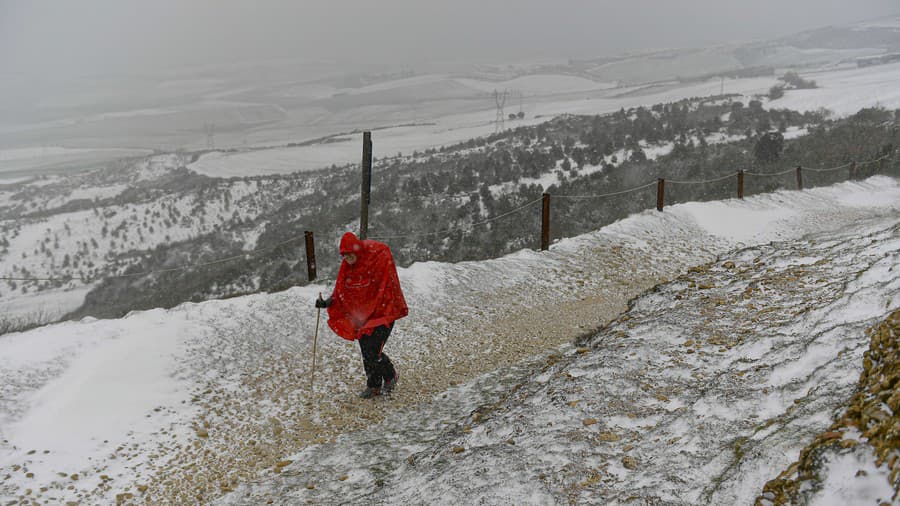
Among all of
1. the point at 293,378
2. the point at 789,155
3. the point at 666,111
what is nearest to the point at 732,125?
the point at 666,111

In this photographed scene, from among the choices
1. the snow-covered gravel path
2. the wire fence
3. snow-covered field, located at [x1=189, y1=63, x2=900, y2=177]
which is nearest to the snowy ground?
the snow-covered gravel path

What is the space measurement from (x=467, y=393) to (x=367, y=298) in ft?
5.52

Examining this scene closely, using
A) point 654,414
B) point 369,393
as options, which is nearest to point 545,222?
point 369,393

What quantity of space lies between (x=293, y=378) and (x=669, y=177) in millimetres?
25676

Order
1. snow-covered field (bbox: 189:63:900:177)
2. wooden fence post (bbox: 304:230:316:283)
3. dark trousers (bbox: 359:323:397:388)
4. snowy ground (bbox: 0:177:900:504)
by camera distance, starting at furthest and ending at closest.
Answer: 1. snow-covered field (bbox: 189:63:900:177)
2. wooden fence post (bbox: 304:230:316:283)
3. dark trousers (bbox: 359:323:397:388)
4. snowy ground (bbox: 0:177:900:504)

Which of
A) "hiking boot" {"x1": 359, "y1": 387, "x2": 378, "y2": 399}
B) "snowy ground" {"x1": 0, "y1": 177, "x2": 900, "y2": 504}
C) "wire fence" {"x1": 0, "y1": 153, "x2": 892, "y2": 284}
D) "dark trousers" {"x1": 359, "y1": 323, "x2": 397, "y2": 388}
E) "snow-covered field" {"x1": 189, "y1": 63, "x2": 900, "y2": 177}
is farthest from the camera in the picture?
"snow-covered field" {"x1": 189, "y1": 63, "x2": 900, "y2": 177}

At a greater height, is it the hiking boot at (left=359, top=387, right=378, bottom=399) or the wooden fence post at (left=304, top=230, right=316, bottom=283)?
the wooden fence post at (left=304, top=230, right=316, bottom=283)

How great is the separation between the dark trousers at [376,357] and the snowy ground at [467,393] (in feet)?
0.99

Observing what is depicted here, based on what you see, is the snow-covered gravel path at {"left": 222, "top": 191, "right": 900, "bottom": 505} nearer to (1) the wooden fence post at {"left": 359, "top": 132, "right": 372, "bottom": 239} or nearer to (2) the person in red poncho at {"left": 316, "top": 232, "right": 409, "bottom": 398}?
(2) the person in red poncho at {"left": 316, "top": 232, "right": 409, "bottom": 398}

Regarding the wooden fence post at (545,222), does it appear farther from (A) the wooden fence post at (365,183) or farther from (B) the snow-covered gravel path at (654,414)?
(B) the snow-covered gravel path at (654,414)

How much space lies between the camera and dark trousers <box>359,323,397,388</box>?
613 centimetres

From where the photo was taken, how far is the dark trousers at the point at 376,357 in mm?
6133

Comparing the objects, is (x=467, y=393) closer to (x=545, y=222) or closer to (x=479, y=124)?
(x=545, y=222)

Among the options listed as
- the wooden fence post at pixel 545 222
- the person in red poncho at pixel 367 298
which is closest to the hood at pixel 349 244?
the person in red poncho at pixel 367 298
